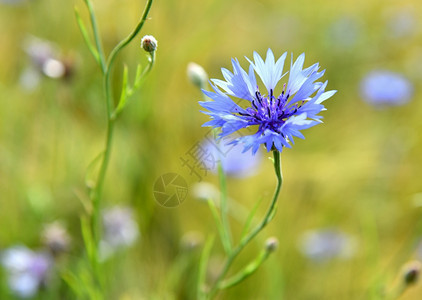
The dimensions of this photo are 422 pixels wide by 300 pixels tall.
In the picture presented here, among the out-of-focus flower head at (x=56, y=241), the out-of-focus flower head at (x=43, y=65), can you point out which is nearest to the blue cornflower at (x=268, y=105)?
the out-of-focus flower head at (x=56, y=241)

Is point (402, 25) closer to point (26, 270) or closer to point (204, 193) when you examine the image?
point (204, 193)

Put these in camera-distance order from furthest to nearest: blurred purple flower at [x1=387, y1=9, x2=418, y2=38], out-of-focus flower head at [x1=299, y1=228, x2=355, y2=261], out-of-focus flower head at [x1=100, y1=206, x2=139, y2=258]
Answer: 1. blurred purple flower at [x1=387, y1=9, x2=418, y2=38]
2. out-of-focus flower head at [x1=299, y1=228, x2=355, y2=261]
3. out-of-focus flower head at [x1=100, y1=206, x2=139, y2=258]

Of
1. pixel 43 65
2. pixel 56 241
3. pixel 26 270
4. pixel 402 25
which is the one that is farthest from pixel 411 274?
pixel 402 25

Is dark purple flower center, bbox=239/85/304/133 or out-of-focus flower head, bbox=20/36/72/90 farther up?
out-of-focus flower head, bbox=20/36/72/90

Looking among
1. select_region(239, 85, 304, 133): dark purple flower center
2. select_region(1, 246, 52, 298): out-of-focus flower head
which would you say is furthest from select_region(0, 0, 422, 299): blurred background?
select_region(239, 85, 304, 133): dark purple flower center

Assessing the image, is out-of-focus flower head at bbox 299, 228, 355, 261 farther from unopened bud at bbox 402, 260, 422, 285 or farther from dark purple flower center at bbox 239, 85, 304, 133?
dark purple flower center at bbox 239, 85, 304, 133

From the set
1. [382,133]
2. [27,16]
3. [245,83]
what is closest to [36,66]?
[245,83]
